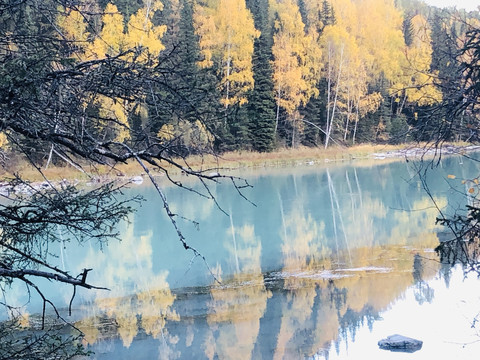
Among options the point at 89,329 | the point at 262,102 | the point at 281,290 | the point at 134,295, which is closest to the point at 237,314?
the point at 281,290

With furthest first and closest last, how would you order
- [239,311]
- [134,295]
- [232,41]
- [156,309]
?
[232,41]
[134,295]
[156,309]
[239,311]

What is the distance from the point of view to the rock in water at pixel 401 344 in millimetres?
5977

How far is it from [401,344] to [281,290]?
2.32 meters

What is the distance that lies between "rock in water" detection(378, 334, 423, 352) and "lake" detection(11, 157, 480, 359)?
116 mm

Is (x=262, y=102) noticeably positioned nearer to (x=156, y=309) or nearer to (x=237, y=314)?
(x=156, y=309)

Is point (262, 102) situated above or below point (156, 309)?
above

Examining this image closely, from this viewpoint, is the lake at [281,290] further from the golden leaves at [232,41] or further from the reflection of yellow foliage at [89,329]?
the golden leaves at [232,41]

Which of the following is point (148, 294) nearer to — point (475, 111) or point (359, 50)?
point (475, 111)

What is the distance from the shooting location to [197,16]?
3061 cm

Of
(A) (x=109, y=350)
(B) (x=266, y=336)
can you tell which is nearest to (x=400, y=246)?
(B) (x=266, y=336)

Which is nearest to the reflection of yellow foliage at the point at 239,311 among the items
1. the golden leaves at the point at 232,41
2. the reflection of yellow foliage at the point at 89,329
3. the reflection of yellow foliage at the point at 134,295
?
the reflection of yellow foliage at the point at 134,295

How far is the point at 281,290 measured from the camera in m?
8.07

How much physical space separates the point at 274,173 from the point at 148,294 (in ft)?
56.1

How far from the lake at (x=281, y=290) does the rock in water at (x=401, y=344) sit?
0.12 metres
